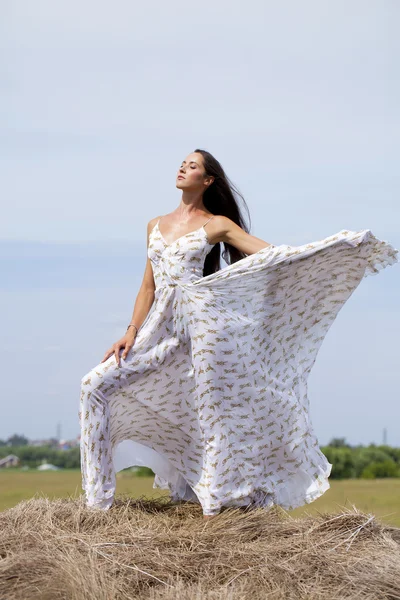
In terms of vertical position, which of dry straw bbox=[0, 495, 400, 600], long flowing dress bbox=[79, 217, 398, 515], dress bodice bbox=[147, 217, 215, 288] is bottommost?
dry straw bbox=[0, 495, 400, 600]

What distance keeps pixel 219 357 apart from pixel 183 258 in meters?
0.61

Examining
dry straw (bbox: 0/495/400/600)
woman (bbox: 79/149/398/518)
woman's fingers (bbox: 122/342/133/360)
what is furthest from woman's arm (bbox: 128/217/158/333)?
dry straw (bbox: 0/495/400/600)

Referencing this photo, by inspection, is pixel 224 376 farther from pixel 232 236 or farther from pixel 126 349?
pixel 232 236

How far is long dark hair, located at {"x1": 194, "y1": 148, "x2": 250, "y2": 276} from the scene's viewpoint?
525cm

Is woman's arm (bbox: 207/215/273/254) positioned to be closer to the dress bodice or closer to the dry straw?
the dress bodice

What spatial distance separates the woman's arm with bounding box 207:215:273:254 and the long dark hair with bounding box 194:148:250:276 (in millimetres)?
139

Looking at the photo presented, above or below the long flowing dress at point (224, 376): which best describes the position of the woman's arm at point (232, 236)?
above

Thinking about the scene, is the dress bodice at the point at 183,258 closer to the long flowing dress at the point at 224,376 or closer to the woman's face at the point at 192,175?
the long flowing dress at the point at 224,376

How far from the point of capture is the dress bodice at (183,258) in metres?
4.98

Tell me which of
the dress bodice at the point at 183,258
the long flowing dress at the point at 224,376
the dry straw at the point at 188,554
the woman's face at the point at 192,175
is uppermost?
the woman's face at the point at 192,175

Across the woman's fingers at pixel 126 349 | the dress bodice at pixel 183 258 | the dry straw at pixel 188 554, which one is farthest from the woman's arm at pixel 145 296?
the dry straw at pixel 188 554

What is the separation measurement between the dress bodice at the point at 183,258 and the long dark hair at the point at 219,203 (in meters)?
0.23

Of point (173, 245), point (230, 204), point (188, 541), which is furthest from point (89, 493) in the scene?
point (230, 204)

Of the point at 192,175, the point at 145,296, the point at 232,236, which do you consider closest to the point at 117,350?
the point at 145,296
